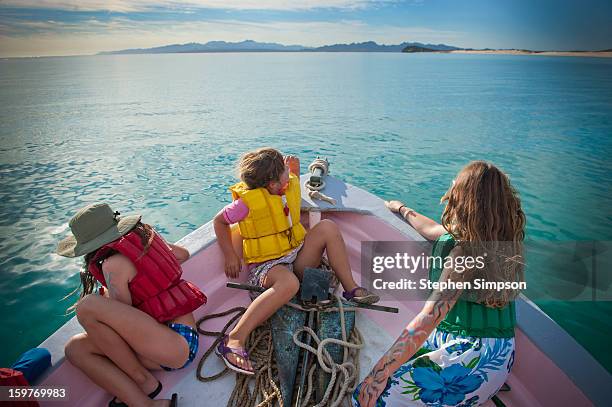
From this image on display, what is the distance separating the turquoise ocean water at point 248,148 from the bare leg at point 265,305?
6.91 feet

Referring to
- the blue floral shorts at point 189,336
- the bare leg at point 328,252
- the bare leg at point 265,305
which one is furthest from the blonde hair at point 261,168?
the blue floral shorts at point 189,336

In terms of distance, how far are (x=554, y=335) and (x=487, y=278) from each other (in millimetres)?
602

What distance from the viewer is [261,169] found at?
7.57ft

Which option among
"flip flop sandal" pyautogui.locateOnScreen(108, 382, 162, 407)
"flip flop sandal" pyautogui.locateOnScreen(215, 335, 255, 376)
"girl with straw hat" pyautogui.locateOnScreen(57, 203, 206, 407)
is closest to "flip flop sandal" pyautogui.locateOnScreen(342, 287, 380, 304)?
"flip flop sandal" pyautogui.locateOnScreen(215, 335, 255, 376)

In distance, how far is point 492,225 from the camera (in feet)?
4.77

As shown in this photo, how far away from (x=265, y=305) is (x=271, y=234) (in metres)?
0.46

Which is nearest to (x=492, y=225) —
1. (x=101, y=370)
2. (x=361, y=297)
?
(x=361, y=297)

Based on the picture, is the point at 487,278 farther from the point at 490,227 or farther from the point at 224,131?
the point at 224,131

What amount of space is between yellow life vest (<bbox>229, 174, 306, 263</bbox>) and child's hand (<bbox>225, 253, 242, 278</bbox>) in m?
0.06

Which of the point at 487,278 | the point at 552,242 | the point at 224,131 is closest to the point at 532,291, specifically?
the point at 552,242

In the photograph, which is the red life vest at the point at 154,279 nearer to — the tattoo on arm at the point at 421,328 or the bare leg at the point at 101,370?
the bare leg at the point at 101,370

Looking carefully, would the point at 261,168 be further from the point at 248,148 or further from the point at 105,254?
the point at 248,148

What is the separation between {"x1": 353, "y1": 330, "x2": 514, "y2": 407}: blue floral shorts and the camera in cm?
142

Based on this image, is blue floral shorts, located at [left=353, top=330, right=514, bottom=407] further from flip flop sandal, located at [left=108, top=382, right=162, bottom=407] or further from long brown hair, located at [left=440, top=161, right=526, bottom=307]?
flip flop sandal, located at [left=108, top=382, right=162, bottom=407]
